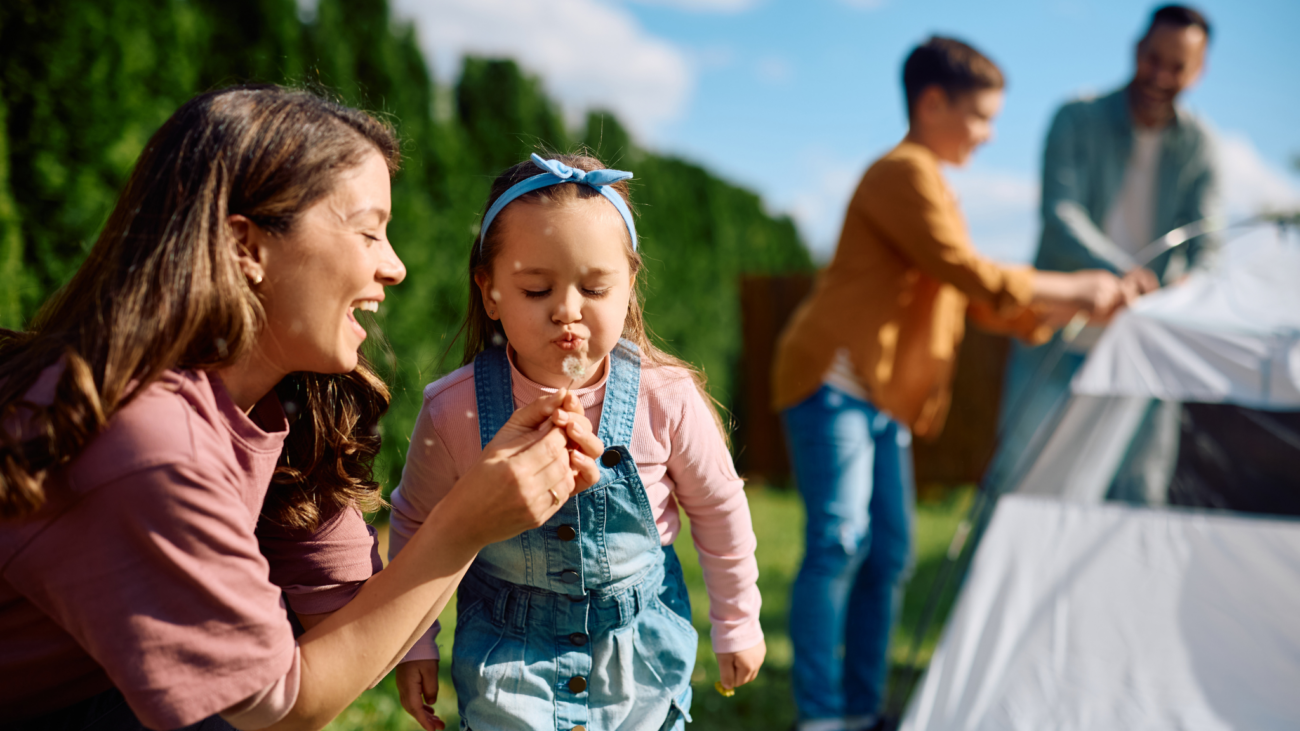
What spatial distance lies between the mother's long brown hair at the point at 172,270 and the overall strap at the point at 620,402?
43 centimetres

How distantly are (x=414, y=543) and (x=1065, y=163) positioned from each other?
2665 mm

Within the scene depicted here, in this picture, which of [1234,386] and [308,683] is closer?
[308,683]

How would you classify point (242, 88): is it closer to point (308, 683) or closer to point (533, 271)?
point (533, 271)

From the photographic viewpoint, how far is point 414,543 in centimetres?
102

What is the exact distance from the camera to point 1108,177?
117 inches

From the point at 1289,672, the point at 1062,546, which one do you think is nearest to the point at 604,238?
the point at 1062,546

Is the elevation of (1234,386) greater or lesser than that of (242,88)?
lesser

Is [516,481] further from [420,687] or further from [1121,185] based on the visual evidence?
[1121,185]

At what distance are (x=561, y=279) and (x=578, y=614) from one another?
0.46 metres

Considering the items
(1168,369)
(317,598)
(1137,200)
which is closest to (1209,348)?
(1168,369)

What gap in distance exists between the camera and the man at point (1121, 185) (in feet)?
9.02

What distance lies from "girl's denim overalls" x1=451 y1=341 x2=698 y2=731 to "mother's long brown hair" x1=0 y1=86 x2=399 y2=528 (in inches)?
13.4

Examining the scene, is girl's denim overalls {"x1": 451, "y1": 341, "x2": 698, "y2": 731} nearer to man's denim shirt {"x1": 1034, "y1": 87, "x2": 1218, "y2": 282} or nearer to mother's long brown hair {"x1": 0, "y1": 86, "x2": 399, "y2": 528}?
mother's long brown hair {"x1": 0, "y1": 86, "x2": 399, "y2": 528}

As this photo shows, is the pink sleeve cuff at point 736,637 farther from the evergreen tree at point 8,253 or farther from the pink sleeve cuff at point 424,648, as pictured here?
the evergreen tree at point 8,253
